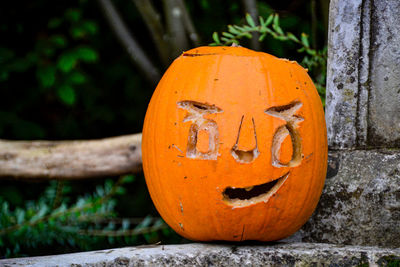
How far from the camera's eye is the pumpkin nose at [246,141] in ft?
4.66

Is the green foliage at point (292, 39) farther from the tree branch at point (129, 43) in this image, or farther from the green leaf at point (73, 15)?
the green leaf at point (73, 15)

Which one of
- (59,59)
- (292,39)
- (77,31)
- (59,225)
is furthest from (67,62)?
(292,39)

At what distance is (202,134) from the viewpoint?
4.76 feet

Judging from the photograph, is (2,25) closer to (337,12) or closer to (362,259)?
(337,12)

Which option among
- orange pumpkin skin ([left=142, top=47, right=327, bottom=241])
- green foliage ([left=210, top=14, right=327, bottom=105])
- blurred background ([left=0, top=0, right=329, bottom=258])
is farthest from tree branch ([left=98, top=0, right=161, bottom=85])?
orange pumpkin skin ([left=142, top=47, right=327, bottom=241])

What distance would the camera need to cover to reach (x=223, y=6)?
338 centimetres

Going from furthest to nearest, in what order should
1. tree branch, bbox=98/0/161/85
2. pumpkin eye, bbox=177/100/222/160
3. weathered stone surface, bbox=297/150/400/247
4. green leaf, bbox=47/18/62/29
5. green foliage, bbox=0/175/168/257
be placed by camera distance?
1. green leaf, bbox=47/18/62/29
2. tree branch, bbox=98/0/161/85
3. green foliage, bbox=0/175/168/257
4. weathered stone surface, bbox=297/150/400/247
5. pumpkin eye, bbox=177/100/222/160

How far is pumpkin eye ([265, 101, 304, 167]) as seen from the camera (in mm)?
1460

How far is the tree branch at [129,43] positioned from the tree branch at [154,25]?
13 cm

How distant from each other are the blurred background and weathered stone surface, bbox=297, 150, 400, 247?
2.63 feet

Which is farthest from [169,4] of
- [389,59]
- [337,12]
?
[389,59]

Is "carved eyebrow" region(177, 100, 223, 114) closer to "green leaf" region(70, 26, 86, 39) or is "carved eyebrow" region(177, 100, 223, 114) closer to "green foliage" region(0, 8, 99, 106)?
"green foliage" region(0, 8, 99, 106)

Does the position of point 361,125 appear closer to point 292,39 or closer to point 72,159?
point 292,39

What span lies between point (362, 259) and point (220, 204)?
0.46 meters
